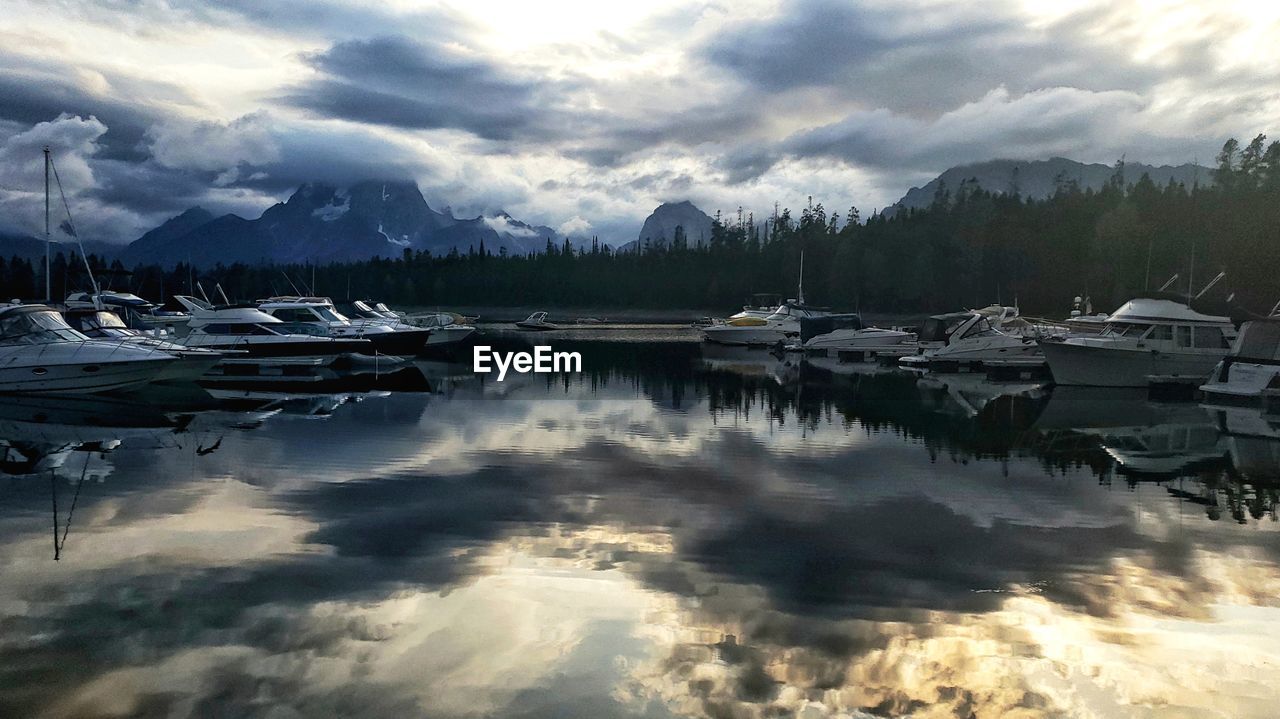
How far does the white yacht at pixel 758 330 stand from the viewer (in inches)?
2331

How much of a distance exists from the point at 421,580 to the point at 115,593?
9.27 feet

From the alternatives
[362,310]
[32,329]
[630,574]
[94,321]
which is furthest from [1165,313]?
[362,310]

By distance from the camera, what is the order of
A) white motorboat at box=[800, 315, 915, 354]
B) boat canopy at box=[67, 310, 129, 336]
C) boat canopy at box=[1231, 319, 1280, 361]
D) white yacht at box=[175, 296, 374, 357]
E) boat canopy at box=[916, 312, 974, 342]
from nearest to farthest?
1. boat canopy at box=[1231, 319, 1280, 361]
2. boat canopy at box=[67, 310, 129, 336]
3. white yacht at box=[175, 296, 374, 357]
4. boat canopy at box=[916, 312, 974, 342]
5. white motorboat at box=[800, 315, 915, 354]

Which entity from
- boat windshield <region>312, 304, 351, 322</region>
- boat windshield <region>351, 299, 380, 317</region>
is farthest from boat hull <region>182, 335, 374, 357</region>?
boat windshield <region>351, 299, 380, 317</region>

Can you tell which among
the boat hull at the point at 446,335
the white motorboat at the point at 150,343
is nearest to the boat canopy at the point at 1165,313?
the white motorboat at the point at 150,343

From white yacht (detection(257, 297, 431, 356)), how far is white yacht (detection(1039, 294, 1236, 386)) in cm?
2640

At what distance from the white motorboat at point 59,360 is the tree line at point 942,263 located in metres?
33.9

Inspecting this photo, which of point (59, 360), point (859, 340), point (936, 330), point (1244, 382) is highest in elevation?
point (936, 330)

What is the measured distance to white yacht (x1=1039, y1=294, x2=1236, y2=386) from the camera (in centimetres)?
2914

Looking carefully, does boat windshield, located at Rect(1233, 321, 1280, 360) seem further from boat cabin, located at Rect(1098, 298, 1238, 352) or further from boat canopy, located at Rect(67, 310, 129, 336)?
boat canopy, located at Rect(67, 310, 129, 336)

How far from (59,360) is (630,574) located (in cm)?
2138

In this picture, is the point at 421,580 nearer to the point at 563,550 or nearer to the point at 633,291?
the point at 563,550

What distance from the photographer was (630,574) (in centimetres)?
901

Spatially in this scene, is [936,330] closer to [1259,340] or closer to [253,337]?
[1259,340]
